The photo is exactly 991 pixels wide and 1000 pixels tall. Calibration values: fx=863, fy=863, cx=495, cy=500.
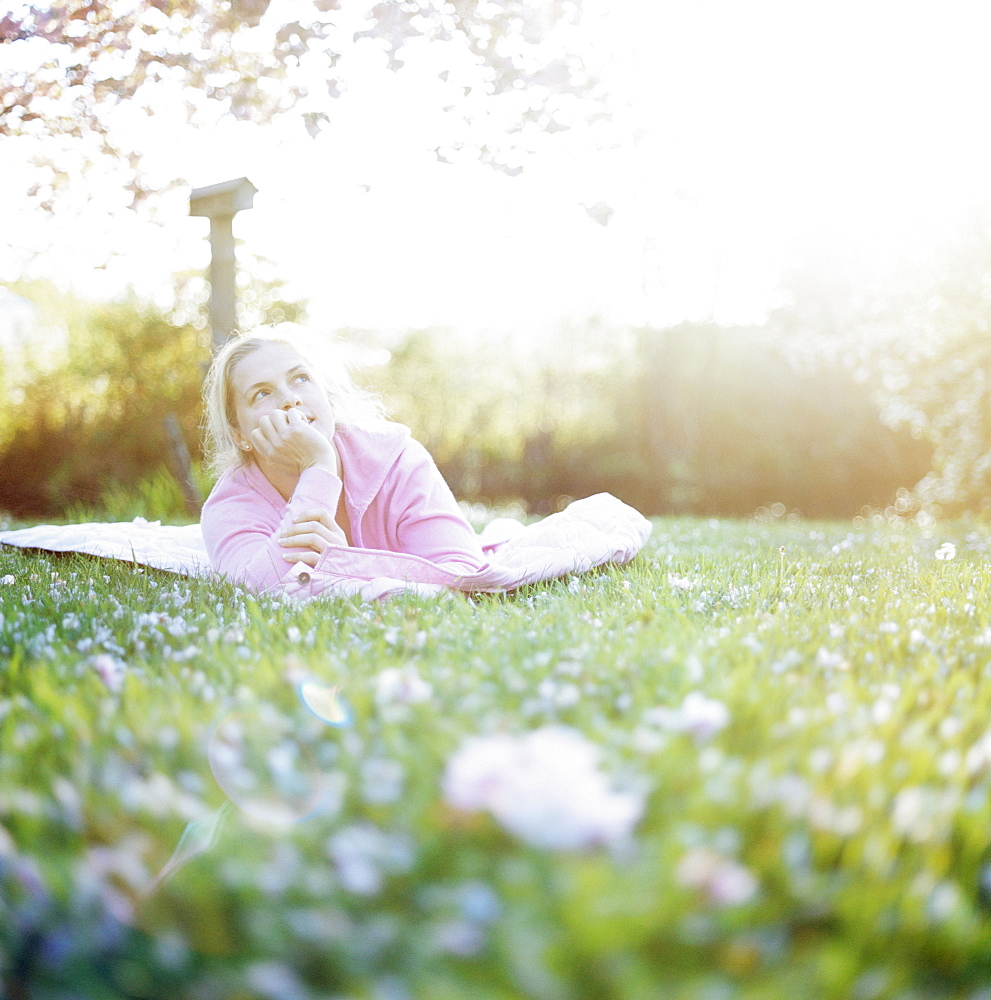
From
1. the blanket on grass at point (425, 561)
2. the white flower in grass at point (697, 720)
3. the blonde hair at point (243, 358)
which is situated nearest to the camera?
the white flower in grass at point (697, 720)

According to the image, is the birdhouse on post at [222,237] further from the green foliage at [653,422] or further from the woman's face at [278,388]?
the green foliage at [653,422]

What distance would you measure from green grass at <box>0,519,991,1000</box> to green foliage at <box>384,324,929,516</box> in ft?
43.3

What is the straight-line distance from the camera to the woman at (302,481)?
381 cm

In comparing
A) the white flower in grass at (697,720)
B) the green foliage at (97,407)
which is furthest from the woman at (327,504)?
the green foliage at (97,407)

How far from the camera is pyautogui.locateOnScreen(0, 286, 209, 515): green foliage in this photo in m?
11.4

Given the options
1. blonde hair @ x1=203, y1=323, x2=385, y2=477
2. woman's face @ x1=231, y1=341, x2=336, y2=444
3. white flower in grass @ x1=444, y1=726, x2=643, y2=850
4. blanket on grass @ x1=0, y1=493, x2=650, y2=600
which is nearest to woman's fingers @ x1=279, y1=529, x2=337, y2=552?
blanket on grass @ x1=0, y1=493, x2=650, y2=600

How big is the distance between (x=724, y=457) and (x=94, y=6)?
12746 mm

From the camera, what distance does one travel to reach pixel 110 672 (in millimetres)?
2012

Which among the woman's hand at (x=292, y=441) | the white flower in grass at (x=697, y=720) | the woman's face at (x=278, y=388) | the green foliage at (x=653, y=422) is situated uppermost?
the woman's face at (x=278, y=388)

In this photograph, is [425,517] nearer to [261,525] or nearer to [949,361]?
[261,525]

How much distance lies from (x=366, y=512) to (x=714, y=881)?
11.1ft

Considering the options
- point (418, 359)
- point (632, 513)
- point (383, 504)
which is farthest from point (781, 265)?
point (383, 504)

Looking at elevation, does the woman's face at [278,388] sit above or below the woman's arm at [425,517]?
above

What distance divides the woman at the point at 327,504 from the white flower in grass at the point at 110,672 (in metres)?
1.31
